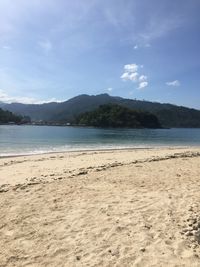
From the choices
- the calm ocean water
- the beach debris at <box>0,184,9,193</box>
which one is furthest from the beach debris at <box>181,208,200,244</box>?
the calm ocean water

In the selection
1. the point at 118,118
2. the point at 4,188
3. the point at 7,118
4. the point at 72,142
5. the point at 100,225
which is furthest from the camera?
the point at 7,118

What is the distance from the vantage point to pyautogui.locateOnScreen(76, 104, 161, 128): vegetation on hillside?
534 feet

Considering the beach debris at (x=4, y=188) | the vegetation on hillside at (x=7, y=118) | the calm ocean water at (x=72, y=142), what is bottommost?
the calm ocean water at (x=72, y=142)

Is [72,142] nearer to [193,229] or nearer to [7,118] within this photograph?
[193,229]

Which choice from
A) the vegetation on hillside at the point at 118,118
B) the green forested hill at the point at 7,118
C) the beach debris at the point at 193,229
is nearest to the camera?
the beach debris at the point at 193,229

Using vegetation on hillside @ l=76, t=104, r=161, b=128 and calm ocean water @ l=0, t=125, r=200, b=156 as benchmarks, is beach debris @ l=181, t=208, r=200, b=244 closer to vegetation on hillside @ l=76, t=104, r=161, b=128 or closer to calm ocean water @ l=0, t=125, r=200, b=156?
calm ocean water @ l=0, t=125, r=200, b=156

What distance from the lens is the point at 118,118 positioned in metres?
163

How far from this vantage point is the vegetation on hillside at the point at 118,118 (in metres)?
163

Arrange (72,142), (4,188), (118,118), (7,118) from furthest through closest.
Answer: (7,118) < (118,118) < (72,142) < (4,188)

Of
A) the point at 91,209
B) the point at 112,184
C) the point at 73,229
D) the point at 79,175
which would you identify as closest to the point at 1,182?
the point at 79,175

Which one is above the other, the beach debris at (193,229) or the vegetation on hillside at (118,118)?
the vegetation on hillside at (118,118)

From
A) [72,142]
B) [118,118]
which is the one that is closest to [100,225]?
[72,142]

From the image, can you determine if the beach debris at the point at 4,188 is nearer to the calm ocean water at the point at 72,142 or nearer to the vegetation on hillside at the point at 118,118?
the calm ocean water at the point at 72,142

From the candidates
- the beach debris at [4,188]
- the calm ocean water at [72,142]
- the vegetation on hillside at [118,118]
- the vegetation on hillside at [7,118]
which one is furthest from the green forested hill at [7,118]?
the beach debris at [4,188]
